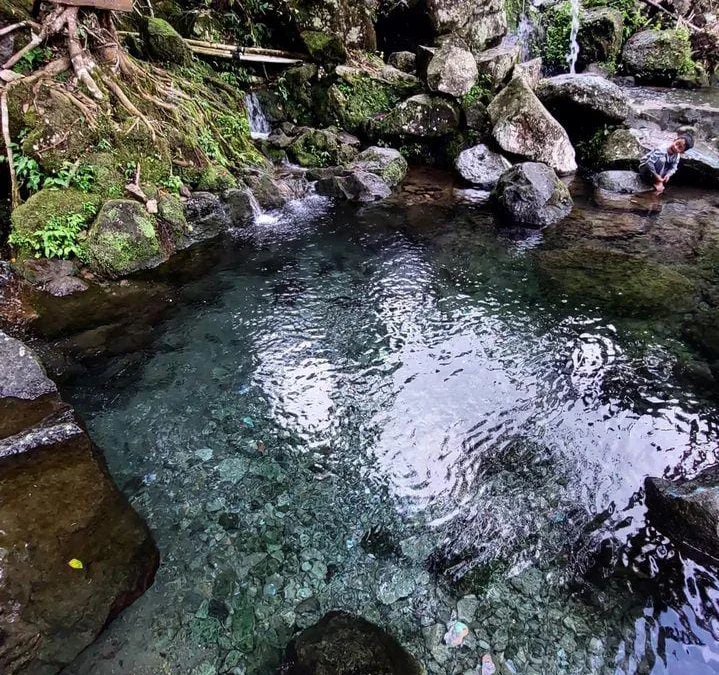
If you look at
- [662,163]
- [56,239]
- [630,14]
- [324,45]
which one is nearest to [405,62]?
[324,45]

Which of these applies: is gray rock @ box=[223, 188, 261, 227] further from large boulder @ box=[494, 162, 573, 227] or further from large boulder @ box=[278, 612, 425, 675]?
large boulder @ box=[278, 612, 425, 675]

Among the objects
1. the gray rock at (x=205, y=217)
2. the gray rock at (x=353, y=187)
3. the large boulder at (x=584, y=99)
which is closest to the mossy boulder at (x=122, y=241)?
the gray rock at (x=205, y=217)

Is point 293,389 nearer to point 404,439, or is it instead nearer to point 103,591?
point 404,439

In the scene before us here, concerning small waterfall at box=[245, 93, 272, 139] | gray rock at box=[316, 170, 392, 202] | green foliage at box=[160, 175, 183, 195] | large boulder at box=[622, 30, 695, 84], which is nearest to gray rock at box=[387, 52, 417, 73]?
small waterfall at box=[245, 93, 272, 139]

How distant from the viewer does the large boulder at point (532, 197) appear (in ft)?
33.3

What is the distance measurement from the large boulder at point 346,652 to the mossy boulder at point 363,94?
13.8m

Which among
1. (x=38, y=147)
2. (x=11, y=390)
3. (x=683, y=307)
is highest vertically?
(x=38, y=147)

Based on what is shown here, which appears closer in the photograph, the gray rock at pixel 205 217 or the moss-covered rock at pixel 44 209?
the moss-covered rock at pixel 44 209

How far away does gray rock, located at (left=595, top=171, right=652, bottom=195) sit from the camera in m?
12.0

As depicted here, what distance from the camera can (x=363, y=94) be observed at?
46.4 ft

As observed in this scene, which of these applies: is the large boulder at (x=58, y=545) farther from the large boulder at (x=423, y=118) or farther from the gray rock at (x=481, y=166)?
the large boulder at (x=423, y=118)

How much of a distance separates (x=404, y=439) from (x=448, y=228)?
6331mm

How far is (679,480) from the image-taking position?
4.34 m

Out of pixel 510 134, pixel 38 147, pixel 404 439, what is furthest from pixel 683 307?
pixel 38 147
